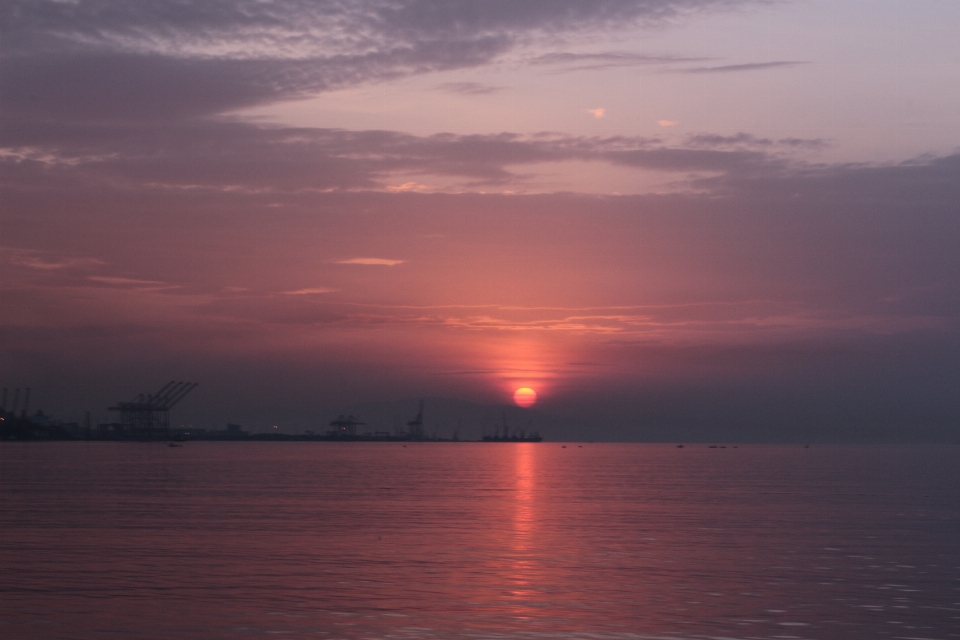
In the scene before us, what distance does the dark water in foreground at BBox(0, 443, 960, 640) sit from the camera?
74.0 feet

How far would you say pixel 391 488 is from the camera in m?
74.9

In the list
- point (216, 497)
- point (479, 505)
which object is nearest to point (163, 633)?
point (479, 505)

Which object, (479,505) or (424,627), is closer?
(424,627)

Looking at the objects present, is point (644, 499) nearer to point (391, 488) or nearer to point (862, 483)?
point (391, 488)

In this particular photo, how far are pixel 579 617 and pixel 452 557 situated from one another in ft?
34.2

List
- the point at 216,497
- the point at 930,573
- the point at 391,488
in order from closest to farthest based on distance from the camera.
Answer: the point at 930,573 → the point at 216,497 → the point at 391,488

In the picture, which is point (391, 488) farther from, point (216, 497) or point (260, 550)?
point (260, 550)

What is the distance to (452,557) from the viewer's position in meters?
33.2

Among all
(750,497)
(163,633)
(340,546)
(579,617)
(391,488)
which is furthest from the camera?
(391,488)

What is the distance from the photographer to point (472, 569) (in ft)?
100.0

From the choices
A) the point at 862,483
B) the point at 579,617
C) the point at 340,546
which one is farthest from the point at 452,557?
the point at 862,483

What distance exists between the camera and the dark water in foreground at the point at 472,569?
2256 cm

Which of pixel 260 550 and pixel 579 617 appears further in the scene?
pixel 260 550

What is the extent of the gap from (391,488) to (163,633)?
5381 centimetres
